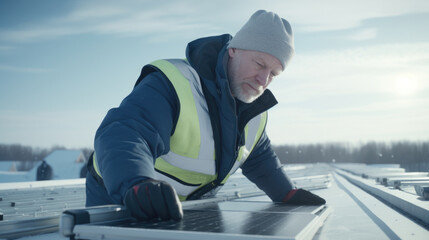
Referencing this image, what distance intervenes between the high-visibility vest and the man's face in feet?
1.05

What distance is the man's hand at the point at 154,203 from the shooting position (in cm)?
136

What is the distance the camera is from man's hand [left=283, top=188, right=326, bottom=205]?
8.55ft

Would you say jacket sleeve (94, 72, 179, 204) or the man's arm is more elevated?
jacket sleeve (94, 72, 179, 204)

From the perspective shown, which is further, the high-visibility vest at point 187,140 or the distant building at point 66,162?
the distant building at point 66,162

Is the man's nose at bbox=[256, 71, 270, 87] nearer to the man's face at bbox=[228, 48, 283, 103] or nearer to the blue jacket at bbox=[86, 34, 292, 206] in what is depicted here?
the man's face at bbox=[228, 48, 283, 103]

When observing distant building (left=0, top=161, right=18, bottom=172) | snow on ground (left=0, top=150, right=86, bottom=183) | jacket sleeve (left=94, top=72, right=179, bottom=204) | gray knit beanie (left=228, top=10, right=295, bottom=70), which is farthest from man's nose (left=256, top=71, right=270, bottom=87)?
distant building (left=0, top=161, right=18, bottom=172)

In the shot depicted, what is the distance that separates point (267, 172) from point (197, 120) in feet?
3.73

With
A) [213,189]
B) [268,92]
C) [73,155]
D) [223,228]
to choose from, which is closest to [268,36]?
[268,92]

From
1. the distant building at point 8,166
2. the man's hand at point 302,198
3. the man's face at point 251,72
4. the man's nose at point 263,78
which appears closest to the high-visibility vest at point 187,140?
the man's face at point 251,72

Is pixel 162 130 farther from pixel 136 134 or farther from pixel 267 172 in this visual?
pixel 267 172

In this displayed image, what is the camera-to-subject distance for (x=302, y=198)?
8.86 ft

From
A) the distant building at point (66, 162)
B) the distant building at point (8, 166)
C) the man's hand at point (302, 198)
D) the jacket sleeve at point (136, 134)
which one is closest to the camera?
the jacket sleeve at point (136, 134)

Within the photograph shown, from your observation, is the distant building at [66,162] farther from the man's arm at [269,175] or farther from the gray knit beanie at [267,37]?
the gray knit beanie at [267,37]

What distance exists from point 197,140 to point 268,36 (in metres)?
0.89
